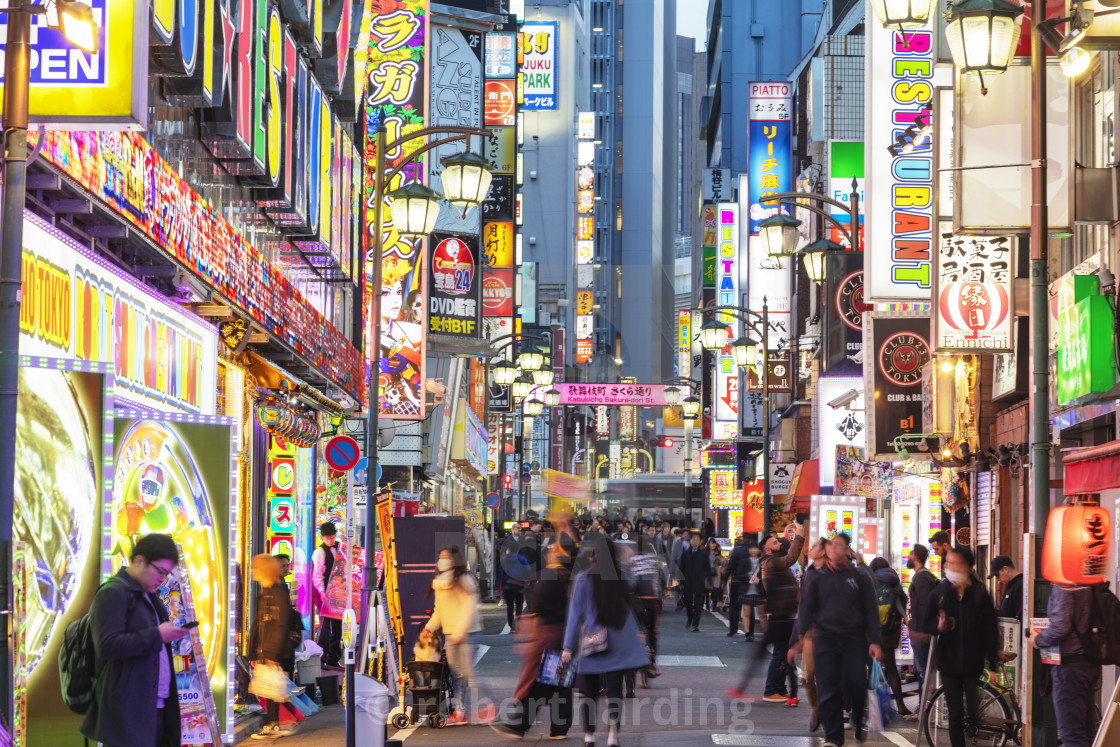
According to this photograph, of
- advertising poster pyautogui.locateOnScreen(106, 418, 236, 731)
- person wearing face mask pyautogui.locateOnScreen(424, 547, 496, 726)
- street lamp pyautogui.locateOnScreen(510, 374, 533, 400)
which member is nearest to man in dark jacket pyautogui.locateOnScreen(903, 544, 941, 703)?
person wearing face mask pyautogui.locateOnScreen(424, 547, 496, 726)

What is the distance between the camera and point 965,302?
1991cm

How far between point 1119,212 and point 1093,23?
4.41 m

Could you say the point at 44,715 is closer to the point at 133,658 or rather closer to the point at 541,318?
the point at 133,658

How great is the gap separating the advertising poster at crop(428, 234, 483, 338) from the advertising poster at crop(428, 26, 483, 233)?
12.3 feet

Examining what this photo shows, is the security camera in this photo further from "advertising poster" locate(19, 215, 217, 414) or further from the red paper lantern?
the red paper lantern

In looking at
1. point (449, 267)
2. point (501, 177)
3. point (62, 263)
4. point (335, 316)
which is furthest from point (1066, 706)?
point (501, 177)

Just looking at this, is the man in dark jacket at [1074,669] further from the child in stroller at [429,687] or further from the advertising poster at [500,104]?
the advertising poster at [500,104]

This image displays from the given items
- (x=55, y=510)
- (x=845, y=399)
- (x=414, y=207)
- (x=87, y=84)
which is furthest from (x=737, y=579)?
(x=55, y=510)

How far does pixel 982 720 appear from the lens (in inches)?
529

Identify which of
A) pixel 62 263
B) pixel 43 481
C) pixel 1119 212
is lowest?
pixel 43 481

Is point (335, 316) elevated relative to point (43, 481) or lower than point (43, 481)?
elevated

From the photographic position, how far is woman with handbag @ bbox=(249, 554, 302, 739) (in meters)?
14.6

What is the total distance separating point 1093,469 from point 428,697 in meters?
6.73

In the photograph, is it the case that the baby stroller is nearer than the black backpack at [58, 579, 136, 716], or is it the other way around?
the black backpack at [58, 579, 136, 716]
